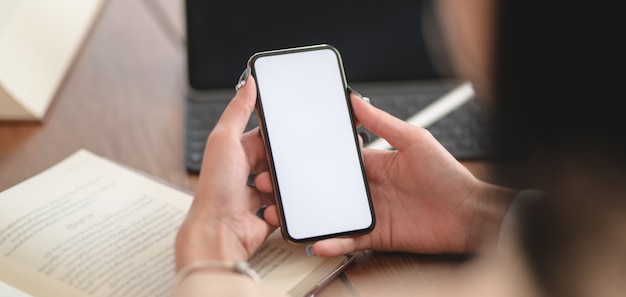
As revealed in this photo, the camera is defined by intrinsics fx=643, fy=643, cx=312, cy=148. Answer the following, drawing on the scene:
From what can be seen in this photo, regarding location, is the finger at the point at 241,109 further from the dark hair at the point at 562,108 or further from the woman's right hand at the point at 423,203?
the dark hair at the point at 562,108

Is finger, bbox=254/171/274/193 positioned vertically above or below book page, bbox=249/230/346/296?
above

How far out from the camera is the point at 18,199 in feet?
2.06

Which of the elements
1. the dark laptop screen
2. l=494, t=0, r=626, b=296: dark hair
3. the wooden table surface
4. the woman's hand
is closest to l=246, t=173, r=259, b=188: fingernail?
the woman's hand

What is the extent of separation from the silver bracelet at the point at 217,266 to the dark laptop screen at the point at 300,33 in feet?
1.07

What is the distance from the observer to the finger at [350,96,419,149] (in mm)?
617

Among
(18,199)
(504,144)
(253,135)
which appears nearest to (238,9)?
(253,135)

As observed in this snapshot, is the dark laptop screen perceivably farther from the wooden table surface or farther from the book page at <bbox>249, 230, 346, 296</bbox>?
the book page at <bbox>249, 230, 346, 296</bbox>

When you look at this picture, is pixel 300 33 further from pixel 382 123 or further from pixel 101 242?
pixel 101 242

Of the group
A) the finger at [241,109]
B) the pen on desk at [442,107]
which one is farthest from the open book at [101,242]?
the pen on desk at [442,107]

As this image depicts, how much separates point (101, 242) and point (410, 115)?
1.28 feet

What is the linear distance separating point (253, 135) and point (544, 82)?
0.40 meters

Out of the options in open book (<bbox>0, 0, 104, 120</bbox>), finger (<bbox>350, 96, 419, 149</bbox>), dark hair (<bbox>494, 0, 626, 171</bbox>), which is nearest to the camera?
dark hair (<bbox>494, 0, 626, 171</bbox>)

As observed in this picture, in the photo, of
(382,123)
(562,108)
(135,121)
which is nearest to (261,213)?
(382,123)

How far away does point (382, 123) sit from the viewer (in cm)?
62
